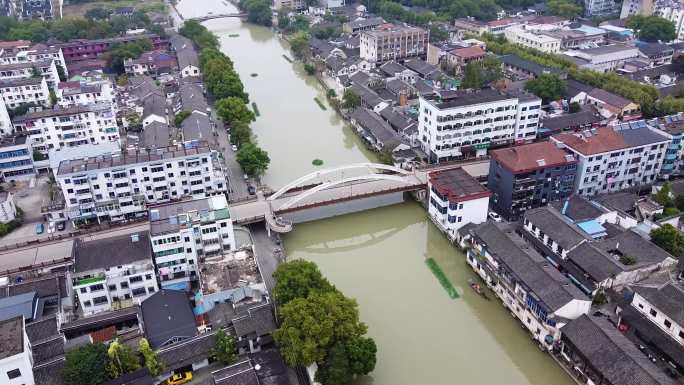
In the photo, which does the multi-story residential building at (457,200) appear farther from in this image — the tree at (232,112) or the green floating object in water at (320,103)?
the green floating object in water at (320,103)

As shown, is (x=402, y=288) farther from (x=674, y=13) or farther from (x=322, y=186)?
(x=674, y=13)

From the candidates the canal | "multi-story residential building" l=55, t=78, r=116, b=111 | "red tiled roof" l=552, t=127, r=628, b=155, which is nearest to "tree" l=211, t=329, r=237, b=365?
the canal

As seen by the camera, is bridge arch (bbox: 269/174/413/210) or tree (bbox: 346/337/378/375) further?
bridge arch (bbox: 269/174/413/210)

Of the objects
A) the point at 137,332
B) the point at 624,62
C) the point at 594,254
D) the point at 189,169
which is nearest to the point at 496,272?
the point at 594,254

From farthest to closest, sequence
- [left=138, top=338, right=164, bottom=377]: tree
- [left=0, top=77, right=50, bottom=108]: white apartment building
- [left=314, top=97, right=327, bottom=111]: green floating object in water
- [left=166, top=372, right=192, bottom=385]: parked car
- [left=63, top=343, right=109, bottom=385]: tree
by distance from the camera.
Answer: [left=314, top=97, right=327, bottom=111]: green floating object in water, [left=0, top=77, right=50, bottom=108]: white apartment building, [left=166, top=372, right=192, bottom=385]: parked car, [left=138, top=338, right=164, bottom=377]: tree, [left=63, top=343, right=109, bottom=385]: tree

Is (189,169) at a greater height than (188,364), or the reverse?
(189,169)

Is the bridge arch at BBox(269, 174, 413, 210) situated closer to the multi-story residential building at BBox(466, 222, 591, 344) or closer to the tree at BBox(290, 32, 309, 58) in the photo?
the multi-story residential building at BBox(466, 222, 591, 344)

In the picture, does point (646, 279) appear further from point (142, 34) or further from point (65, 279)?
point (142, 34)

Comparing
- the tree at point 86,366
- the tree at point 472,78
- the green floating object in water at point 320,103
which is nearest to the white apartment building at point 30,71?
the green floating object in water at point 320,103

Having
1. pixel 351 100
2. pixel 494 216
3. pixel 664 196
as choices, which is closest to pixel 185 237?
pixel 494 216
